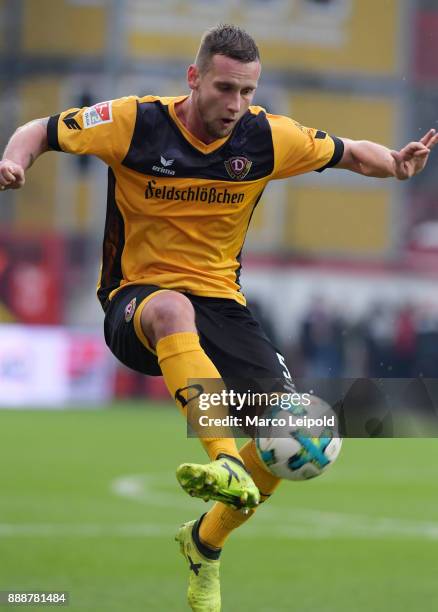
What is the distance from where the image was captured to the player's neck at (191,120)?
22.0ft

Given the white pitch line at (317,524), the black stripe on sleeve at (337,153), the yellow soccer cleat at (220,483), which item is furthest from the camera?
the white pitch line at (317,524)

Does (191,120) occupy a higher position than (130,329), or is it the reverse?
(191,120)

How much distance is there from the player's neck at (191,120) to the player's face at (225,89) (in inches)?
5.0

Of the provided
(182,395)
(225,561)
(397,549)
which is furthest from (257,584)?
(182,395)

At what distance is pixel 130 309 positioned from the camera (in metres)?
6.47

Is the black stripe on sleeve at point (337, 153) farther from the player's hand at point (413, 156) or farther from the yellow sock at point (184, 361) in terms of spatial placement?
the yellow sock at point (184, 361)

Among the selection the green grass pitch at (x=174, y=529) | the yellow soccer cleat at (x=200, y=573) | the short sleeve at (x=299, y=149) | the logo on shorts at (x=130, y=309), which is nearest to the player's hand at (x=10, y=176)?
the logo on shorts at (x=130, y=309)

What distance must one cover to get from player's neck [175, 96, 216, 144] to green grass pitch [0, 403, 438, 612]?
252 centimetres

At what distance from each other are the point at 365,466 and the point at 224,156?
34.4 ft

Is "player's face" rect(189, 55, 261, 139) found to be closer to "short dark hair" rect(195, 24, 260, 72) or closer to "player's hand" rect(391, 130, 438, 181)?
"short dark hair" rect(195, 24, 260, 72)

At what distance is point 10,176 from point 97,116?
2.24ft

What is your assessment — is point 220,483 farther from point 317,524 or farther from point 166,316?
point 317,524

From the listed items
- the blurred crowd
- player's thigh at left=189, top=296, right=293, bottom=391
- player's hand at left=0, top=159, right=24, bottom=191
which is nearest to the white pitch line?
player's thigh at left=189, top=296, right=293, bottom=391

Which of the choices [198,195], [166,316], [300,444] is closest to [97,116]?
[198,195]
